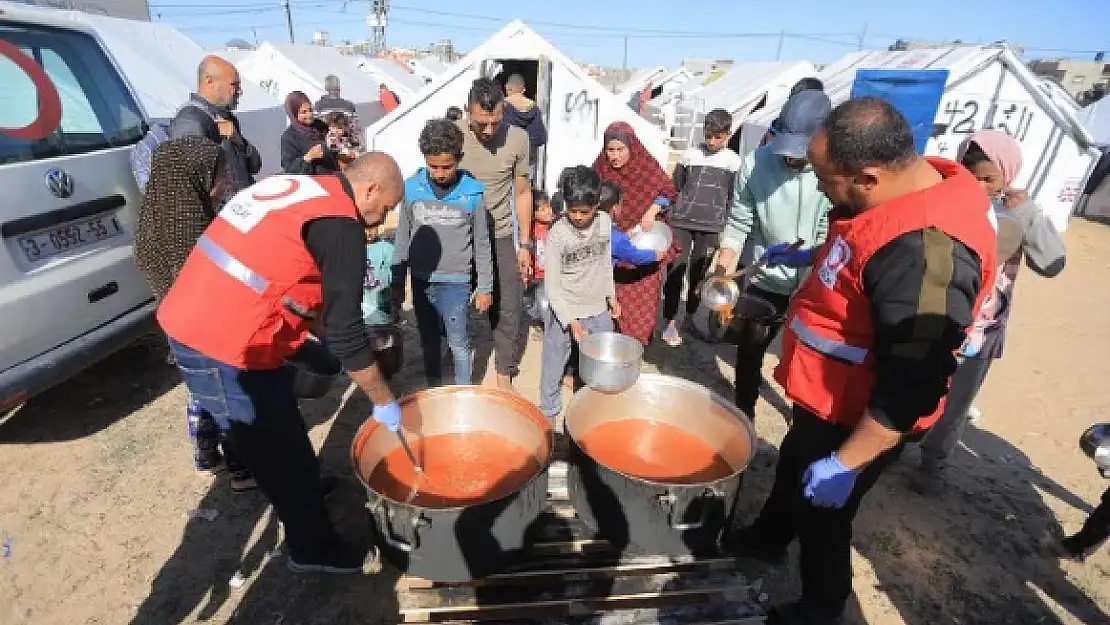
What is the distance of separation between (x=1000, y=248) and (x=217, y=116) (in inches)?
195

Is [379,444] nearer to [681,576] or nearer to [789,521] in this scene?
[681,576]

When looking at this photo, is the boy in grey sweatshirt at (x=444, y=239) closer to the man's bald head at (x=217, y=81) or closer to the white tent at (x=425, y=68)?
the man's bald head at (x=217, y=81)

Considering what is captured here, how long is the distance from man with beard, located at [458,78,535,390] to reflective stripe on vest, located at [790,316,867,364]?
228 cm

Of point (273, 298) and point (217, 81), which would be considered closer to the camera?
point (273, 298)

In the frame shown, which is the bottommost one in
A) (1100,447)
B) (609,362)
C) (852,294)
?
(1100,447)

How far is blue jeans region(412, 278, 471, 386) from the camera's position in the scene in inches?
139

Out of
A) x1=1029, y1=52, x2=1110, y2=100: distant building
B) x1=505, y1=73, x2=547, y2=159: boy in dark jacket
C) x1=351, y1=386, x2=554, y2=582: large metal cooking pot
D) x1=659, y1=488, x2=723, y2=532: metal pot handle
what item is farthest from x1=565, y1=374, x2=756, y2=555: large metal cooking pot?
x1=1029, y1=52, x2=1110, y2=100: distant building

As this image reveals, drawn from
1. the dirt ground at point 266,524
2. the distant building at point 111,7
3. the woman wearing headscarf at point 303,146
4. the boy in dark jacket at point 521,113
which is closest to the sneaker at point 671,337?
the dirt ground at point 266,524

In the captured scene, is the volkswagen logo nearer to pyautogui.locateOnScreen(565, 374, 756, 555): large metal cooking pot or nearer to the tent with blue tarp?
pyautogui.locateOnScreen(565, 374, 756, 555): large metal cooking pot

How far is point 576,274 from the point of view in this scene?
3.30 m

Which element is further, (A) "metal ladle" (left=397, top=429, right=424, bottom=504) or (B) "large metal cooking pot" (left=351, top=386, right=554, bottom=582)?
(A) "metal ladle" (left=397, top=429, right=424, bottom=504)

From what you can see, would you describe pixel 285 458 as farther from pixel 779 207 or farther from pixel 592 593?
pixel 779 207

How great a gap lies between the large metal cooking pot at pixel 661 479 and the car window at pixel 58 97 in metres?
3.14

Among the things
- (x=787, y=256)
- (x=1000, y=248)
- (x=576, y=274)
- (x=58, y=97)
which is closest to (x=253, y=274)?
(x=576, y=274)
